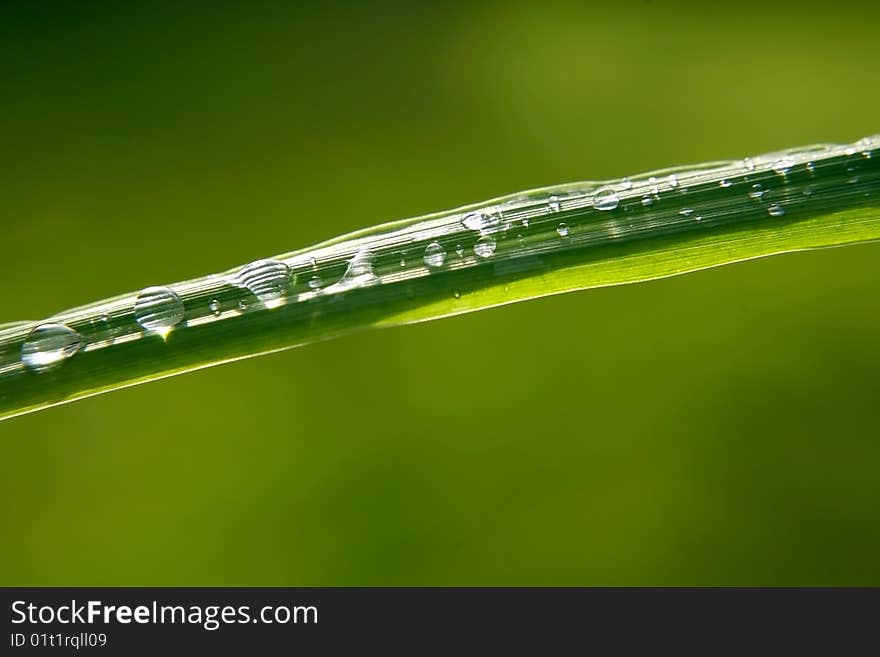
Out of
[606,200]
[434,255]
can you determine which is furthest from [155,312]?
[606,200]

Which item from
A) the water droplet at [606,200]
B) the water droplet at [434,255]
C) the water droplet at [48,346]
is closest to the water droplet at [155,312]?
the water droplet at [48,346]

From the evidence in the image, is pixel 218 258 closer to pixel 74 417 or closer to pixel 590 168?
pixel 74 417

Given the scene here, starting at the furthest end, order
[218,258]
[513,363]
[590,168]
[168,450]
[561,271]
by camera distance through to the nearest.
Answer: [590,168], [218,258], [513,363], [168,450], [561,271]

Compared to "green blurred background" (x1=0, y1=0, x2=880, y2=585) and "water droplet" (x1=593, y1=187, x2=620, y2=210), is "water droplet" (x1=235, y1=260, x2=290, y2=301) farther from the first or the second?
"green blurred background" (x1=0, y1=0, x2=880, y2=585)

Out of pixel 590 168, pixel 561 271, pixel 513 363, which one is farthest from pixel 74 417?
pixel 590 168

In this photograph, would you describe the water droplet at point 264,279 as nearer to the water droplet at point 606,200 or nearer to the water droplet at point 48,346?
the water droplet at point 48,346

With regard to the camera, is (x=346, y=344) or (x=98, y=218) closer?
(x=346, y=344)

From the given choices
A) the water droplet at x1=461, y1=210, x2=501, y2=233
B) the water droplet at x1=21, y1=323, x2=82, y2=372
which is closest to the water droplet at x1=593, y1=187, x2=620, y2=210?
the water droplet at x1=461, y1=210, x2=501, y2=233
